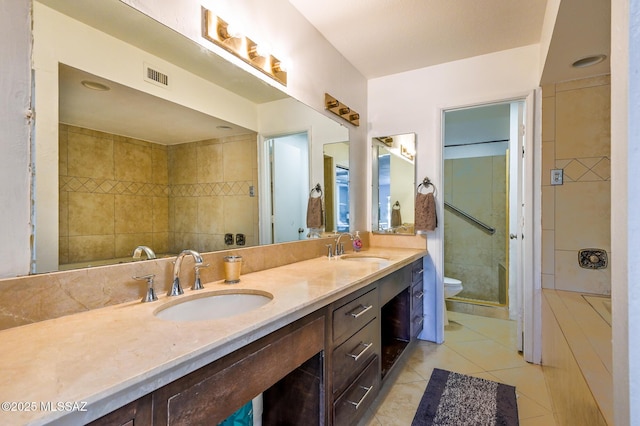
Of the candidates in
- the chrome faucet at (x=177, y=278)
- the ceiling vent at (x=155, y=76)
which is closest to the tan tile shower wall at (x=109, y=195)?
the chrome faucet at (x=177, y=278)

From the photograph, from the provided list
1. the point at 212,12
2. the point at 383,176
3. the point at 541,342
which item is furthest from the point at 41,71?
the point at 541,342

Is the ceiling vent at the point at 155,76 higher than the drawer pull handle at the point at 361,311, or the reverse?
the ceiling vent at the point at 155,76

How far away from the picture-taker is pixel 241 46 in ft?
4.93

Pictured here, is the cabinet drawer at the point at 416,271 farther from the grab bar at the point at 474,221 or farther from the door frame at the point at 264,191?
the grab bar at the point at 474,221

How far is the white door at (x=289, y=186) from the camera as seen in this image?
182cm

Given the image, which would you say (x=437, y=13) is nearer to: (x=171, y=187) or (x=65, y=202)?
(x=171, y=187)

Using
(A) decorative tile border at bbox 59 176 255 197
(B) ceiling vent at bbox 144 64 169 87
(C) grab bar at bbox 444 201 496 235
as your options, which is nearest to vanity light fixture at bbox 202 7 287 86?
(B) ceiling vent at bbox 144 64 169 87

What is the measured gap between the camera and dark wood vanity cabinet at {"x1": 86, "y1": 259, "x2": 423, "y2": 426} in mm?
689

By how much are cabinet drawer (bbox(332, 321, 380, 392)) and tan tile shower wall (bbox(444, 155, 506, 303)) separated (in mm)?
2866

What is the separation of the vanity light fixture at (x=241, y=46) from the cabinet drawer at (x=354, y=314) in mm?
1271

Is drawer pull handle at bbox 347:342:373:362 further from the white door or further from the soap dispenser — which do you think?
the soap dispenser

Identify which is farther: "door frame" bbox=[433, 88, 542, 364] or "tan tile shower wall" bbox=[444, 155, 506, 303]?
"tan tile shower wall" bbox=[444, 155, 506, 303]

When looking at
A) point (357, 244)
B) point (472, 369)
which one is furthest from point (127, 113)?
point (472, 369)

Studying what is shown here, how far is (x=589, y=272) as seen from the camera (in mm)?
2117
